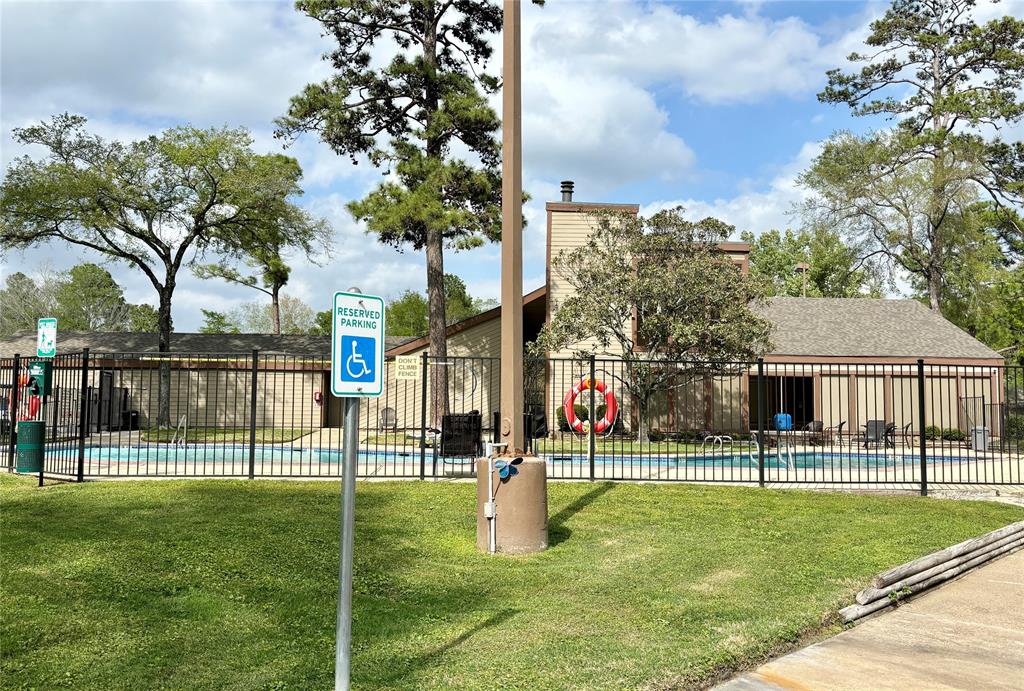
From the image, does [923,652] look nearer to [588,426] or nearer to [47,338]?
[47,338]

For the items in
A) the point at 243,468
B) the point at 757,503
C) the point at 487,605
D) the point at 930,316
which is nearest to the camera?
the point at 487,605

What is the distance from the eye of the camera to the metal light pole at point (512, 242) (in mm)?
8237

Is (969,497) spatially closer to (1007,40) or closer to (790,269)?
(1007,40)

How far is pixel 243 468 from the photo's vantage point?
14.2m

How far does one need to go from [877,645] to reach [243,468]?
11.2m

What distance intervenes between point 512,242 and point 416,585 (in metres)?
3.62

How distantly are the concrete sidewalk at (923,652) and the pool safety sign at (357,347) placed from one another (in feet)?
9.02

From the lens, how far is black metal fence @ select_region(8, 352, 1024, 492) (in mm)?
13070

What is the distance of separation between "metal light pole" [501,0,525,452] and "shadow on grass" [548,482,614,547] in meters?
1.29

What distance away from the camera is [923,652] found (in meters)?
5.43

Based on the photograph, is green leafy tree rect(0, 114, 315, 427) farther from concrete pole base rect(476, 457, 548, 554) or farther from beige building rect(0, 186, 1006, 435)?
concrete pole base rect(476, 457, 548, 554)

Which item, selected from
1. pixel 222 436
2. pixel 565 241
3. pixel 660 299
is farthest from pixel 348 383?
pixel 222 436

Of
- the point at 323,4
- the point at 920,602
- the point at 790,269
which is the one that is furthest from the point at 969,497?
the point at 790,269

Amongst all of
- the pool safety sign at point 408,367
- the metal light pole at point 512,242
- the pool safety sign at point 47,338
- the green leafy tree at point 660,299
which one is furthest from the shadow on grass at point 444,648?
the green leafy tree at point 660,299
